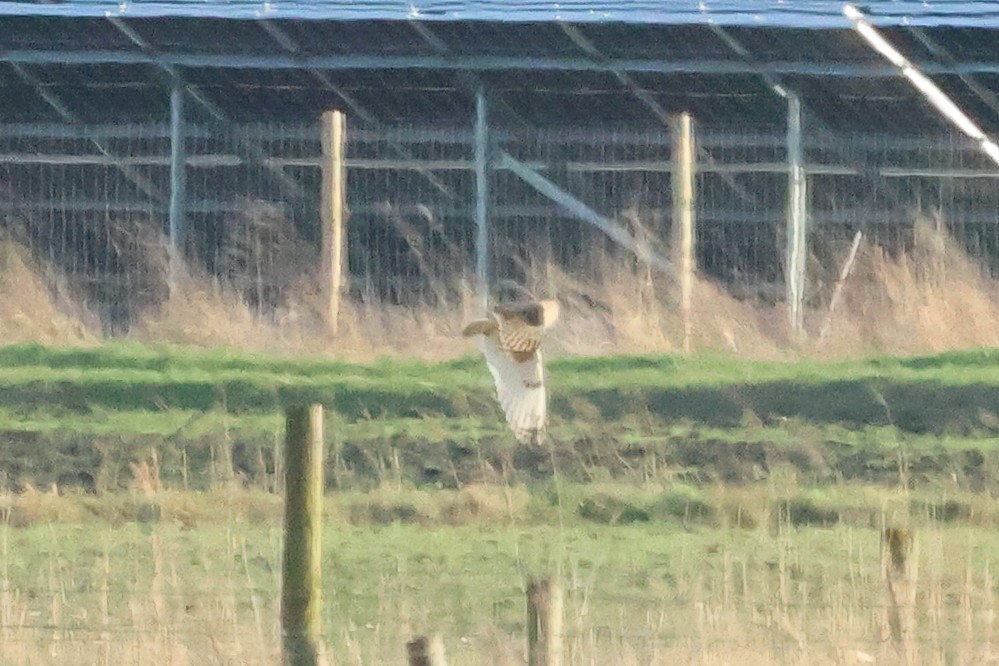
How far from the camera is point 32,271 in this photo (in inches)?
696

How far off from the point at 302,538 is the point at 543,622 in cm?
55

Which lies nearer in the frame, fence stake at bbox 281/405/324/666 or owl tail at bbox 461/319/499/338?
fence stake at bbox 281/405/324/666

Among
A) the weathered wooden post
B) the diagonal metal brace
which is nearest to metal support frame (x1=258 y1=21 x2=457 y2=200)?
the diagonal metal brace

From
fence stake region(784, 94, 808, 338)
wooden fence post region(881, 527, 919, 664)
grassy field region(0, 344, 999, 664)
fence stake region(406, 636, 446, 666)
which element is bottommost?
fence stake region(406, 636, 446, 666)

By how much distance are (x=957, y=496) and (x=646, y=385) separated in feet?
10.8

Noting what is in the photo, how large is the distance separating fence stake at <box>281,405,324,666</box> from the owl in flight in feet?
6.56

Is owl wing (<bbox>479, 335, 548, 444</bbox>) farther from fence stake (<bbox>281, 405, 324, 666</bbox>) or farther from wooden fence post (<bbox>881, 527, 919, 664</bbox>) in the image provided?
fence stake (<bbox>281, 405, 324, 666</bbox>)

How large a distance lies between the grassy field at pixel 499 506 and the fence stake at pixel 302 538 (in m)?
1.04

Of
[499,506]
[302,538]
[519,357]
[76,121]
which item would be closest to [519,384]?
[519,357]

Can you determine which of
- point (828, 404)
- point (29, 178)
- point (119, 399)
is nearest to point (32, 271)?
point (29, 178)

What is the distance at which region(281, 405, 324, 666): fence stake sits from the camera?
519 centimetres

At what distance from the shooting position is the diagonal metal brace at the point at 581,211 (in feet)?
59.9

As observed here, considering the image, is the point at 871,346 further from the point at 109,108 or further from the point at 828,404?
the point at 109,108

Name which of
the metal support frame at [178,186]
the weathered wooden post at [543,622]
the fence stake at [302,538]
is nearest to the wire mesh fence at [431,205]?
the metal support frame at [178,186]
